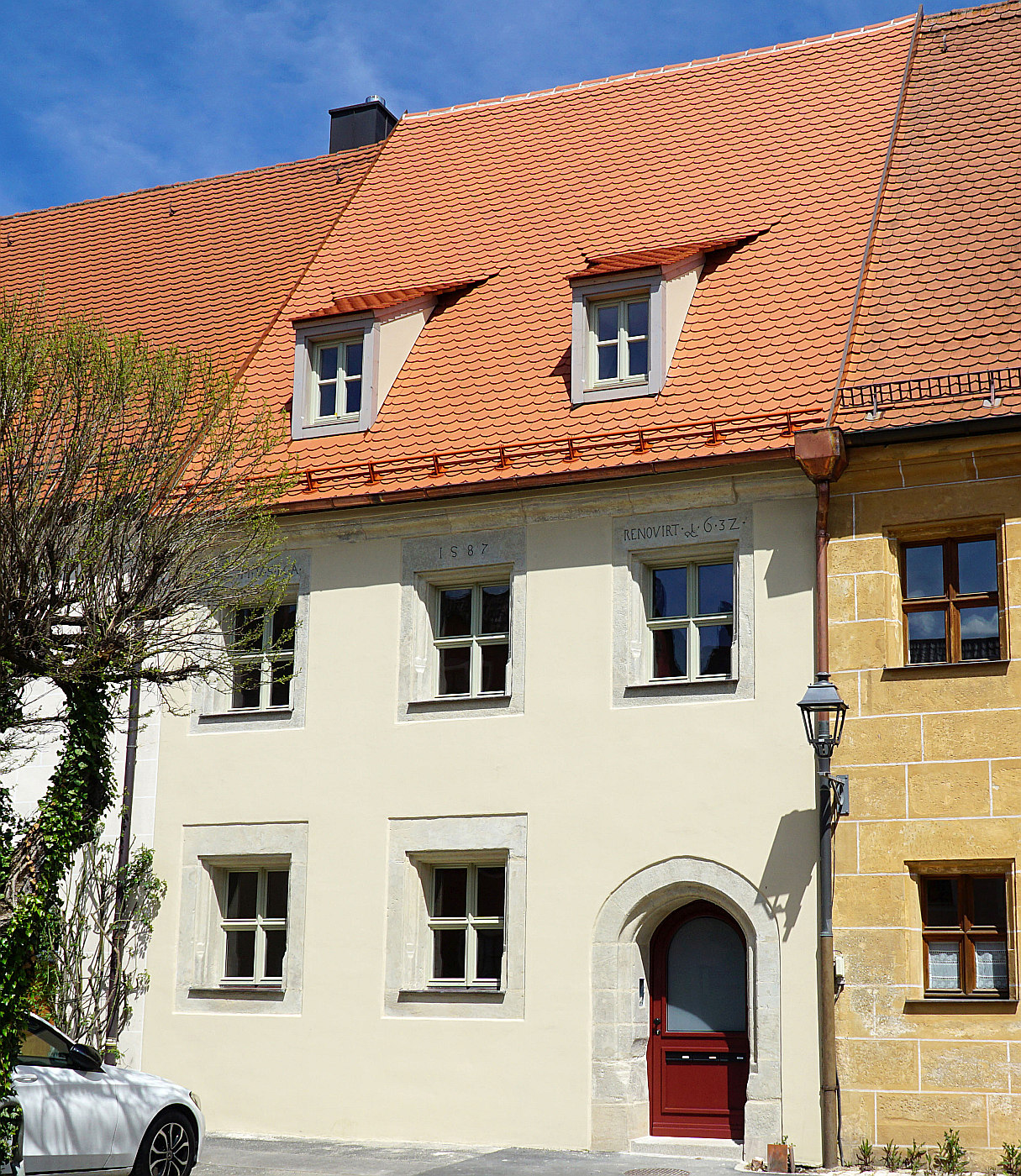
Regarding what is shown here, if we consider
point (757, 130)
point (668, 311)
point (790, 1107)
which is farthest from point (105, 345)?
point (757, 130)

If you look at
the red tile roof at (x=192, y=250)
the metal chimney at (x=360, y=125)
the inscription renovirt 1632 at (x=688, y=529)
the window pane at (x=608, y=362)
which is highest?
the metal chimney at (x=360, y=125)

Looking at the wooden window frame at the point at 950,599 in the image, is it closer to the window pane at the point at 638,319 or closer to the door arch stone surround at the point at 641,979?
the door arch stone surround at the point at 641,979

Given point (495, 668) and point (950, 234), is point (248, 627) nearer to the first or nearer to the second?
point (495, 668)

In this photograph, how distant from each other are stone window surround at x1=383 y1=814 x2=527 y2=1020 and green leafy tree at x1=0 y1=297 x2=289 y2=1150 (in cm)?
337

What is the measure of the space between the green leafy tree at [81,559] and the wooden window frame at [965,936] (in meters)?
6.46

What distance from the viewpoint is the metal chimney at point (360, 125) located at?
78.8 ft

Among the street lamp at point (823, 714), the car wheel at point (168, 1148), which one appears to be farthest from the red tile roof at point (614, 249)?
the car wheel at point (168, 1148)

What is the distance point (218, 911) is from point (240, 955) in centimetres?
52

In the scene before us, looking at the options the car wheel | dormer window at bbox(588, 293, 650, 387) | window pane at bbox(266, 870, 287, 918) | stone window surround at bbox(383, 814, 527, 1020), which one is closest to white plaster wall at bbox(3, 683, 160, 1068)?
window pane at bbox(266, 870, 287, 918)

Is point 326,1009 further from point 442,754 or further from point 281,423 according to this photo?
point 281,423

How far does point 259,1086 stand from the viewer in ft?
52.6

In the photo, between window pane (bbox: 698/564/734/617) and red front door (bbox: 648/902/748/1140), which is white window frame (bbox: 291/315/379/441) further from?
red front door (bbox: 648/902/748/1140)

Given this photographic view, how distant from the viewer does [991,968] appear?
44.5 feet

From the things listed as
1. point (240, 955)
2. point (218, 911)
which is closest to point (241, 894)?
point (218, 911)
